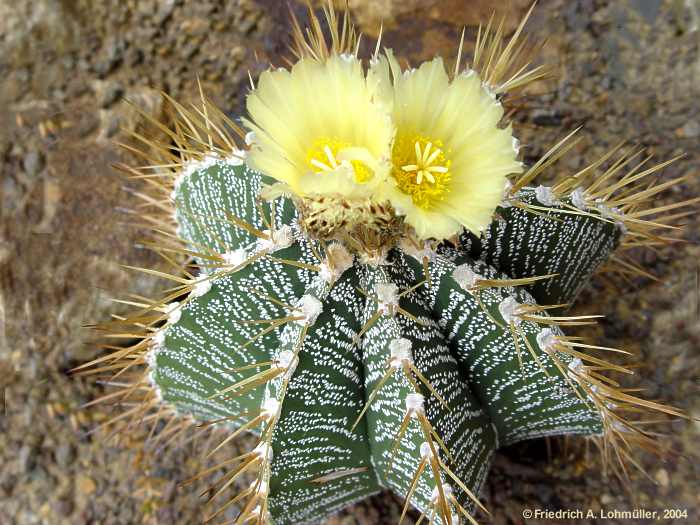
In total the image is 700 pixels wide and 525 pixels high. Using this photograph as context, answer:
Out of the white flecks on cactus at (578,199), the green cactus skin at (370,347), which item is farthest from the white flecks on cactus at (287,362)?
the white flecks on cactus at (578,199)

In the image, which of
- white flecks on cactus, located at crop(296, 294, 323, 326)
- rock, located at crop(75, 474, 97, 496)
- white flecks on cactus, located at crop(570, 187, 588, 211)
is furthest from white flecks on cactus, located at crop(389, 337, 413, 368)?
rock, located at crop(75, 474, 97, 496)

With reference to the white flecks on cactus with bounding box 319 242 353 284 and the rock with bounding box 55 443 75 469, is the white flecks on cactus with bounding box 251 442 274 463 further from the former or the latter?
the rock with bounding box 55 443 75 469

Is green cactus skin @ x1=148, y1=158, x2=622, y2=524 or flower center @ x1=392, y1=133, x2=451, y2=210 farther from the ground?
flower center @ x1=392, y1=133, x2=451, y2=210

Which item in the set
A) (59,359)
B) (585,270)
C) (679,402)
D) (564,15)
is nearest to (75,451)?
(59,359)

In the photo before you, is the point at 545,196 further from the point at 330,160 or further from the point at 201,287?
the point at 201,287

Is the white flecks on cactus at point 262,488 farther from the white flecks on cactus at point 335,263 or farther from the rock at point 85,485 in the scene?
the rock at point 85,485
